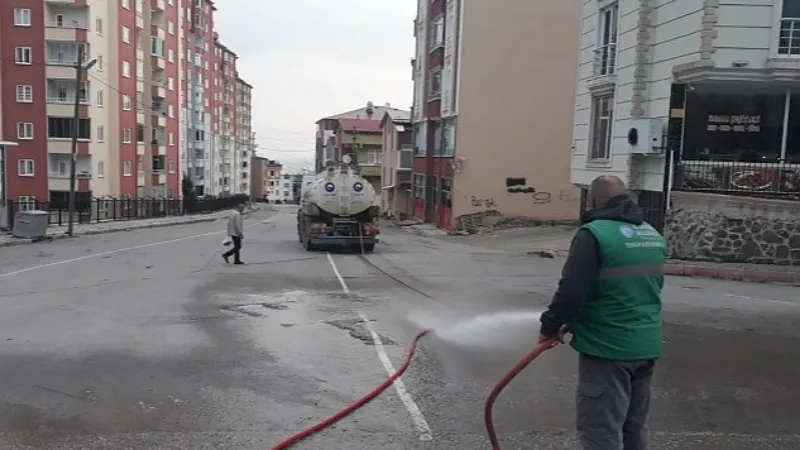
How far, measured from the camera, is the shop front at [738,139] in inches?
703

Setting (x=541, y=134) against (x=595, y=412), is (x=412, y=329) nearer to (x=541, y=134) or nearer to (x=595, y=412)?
(x=595, y=412)

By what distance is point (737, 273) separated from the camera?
52.4ft

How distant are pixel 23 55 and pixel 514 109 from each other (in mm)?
35061

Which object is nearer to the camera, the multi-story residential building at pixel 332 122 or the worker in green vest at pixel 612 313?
the worker in green vest at pixel 612 313

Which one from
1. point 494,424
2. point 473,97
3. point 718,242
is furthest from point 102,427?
point 473,97

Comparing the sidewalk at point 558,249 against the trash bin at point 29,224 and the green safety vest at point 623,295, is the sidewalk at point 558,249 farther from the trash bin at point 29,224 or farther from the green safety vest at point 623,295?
the trash bin at point 29,224

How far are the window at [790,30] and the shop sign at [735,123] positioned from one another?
177 cm

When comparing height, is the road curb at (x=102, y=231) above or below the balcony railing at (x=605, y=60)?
below

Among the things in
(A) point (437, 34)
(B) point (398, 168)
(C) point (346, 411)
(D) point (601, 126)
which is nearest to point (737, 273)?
(D) point (601, 126)

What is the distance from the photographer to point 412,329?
9.30 meters

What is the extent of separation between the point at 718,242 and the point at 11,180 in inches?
1897

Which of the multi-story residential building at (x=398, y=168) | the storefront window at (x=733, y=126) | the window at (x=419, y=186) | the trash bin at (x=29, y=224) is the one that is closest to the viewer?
the storefront window at (x=733, y=126)

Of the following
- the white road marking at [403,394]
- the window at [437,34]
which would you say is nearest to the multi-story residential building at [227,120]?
the window at [437,34]

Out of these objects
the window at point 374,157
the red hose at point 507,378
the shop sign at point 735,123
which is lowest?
the red hose at point 507,378
